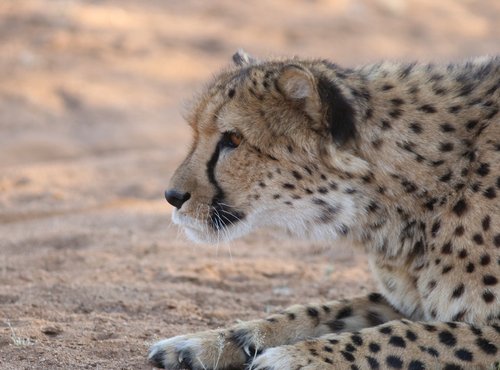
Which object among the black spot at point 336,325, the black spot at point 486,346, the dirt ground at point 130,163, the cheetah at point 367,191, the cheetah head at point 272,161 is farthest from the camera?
the dirt ground at point 130,163

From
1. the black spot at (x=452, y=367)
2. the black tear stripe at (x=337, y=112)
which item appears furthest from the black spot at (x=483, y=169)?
the black spot at (x=452, y=367)

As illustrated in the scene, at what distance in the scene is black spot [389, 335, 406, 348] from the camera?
373cm

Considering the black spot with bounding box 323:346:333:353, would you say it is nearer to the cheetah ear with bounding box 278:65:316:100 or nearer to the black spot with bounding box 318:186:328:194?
the black spot with bounding box 318:186:328:194

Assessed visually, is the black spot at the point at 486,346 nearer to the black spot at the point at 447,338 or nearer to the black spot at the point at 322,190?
the black spot at the point at 447,338

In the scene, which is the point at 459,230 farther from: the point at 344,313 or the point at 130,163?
the point at 130,163

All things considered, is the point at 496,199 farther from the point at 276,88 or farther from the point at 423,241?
the point at 276,88

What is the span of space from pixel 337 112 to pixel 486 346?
100 cm

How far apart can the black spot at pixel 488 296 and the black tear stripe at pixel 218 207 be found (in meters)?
0.96

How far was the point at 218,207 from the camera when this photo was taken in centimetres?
403

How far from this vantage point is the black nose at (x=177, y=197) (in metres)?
4.01

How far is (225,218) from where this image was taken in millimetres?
4047

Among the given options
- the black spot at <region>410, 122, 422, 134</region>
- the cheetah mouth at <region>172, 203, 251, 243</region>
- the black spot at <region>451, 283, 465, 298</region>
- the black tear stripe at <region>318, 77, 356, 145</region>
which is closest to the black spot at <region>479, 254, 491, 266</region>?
the black spot at <region>451, 283, 465, 298</region>

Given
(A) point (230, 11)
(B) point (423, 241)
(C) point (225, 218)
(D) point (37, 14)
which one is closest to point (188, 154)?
(C) point (225, 218)

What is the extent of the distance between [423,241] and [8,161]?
6.21 m
